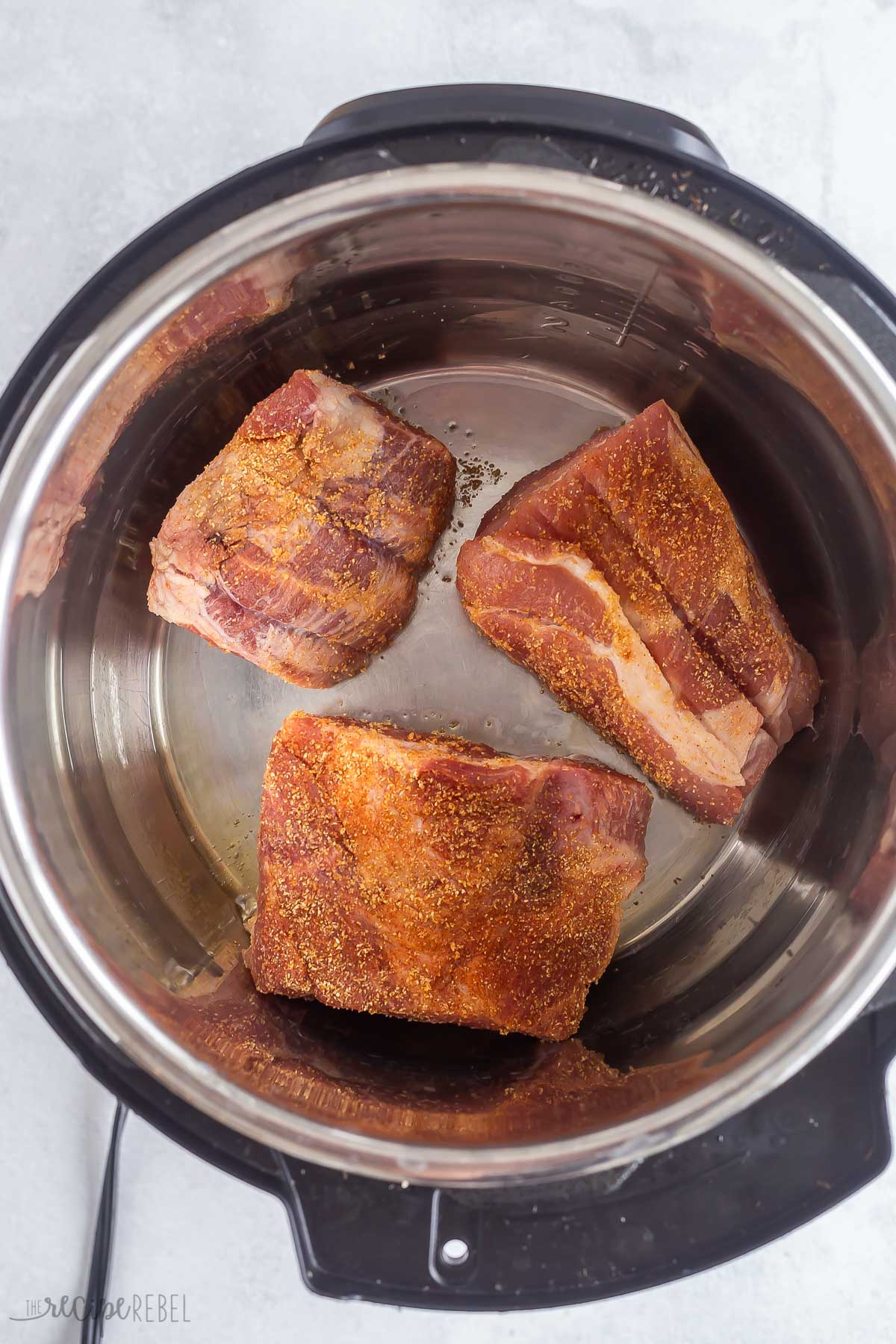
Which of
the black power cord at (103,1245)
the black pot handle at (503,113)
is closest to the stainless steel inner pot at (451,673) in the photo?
the black pot handle at (503,113)

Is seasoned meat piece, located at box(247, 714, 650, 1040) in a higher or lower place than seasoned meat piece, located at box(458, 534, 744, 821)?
lower

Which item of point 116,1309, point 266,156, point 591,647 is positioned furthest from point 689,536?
point 116,1309

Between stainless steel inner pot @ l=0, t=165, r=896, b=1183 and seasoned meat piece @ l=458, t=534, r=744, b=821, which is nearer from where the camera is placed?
stainless steel inner pot @ l=0, t=165, r=896, b=1183

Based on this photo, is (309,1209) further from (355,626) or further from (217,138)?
(217,138)

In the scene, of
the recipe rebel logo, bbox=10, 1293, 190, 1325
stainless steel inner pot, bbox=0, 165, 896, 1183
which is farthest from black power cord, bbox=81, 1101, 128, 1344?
stainless steel inner pot, bbox=0, 165, 896, 1183

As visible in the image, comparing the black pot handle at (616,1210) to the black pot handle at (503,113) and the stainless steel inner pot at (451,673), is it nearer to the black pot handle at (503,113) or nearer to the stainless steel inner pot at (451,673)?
the stainless steel inner pot at (451,673)

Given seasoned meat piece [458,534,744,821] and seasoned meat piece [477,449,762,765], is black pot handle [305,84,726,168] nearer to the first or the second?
seasoned meat piece [477,449,762,765]
